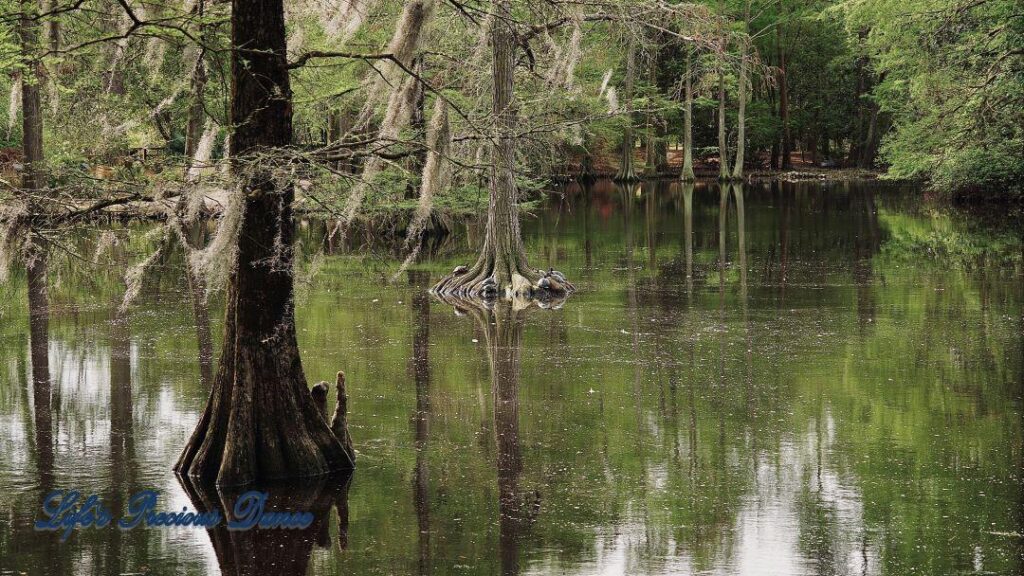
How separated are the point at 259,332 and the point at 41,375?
5.38m

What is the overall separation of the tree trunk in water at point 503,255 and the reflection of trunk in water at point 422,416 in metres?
0.80

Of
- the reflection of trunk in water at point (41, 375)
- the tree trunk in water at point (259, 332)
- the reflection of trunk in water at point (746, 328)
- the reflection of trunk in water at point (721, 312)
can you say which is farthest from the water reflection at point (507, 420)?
the reflection of trunk in water at point (41, 375)

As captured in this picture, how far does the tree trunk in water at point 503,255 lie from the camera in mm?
19344

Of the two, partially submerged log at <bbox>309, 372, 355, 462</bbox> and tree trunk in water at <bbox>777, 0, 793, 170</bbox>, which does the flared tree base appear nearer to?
partially submerged log at <bbox>309, 372, 355, 462</bbox>

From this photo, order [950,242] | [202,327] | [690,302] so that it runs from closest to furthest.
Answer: [202,327], [690,302], [950,242]

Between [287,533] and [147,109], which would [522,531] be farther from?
[147,109]

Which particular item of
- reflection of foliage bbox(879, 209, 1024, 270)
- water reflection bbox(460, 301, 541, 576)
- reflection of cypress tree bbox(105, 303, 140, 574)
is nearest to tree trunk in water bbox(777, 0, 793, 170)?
reflection of foliage bbox(879, 209, 1024, 270)

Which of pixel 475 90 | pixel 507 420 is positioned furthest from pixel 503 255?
pixel 507 420

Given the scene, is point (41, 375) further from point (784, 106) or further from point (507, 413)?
point (784, 106)

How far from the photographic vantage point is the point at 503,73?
19422mm

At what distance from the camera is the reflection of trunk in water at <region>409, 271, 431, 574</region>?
7820mm

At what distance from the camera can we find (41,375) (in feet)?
43.1

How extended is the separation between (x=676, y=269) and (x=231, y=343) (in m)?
14.8

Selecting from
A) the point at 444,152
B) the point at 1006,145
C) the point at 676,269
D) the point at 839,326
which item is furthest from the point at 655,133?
the point at 444,152
